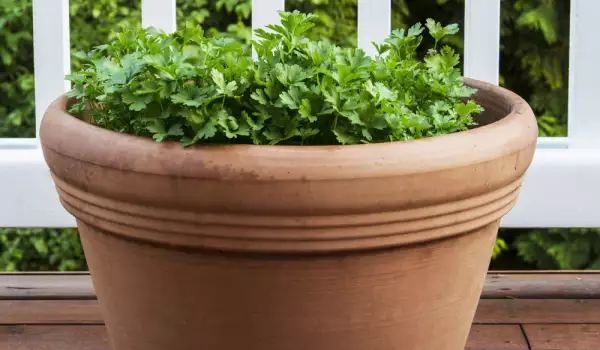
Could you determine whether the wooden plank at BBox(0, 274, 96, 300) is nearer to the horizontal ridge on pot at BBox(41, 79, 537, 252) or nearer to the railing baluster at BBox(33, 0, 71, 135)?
the railing baluster at BBox(33, 0, 71, 135)

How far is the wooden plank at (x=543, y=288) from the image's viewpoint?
203 cm

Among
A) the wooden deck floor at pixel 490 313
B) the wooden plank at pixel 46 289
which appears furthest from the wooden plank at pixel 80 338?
the wooden plank at pixel 46 289

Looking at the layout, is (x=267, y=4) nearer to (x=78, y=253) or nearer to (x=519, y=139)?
(x=519, y=139)

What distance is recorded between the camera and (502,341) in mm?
1825

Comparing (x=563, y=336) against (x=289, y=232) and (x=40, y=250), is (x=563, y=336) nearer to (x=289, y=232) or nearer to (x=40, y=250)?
(x=289, y=232)

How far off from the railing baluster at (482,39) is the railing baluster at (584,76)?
18cm

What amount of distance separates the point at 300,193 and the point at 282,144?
15 cm

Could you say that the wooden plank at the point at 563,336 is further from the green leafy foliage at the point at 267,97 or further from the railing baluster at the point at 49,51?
the railing baluster at the point at 49,51

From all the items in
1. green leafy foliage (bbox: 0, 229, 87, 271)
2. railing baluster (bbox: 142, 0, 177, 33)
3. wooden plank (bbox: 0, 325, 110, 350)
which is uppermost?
railing baluster (bbox: 142, 0, 177, 33)

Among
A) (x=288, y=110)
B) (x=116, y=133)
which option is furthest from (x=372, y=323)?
(x=116, y=133)

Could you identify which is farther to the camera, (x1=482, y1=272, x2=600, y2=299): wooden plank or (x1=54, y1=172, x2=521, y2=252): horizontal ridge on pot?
(x1=482, y1=272, x2=600, y2=299): wooden plank

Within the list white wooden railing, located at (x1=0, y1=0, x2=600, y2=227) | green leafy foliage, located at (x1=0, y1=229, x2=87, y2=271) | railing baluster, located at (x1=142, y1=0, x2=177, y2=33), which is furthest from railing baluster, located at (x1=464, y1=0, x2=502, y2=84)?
green leafy foliage, located at (x1=0, y1=229, x2=87, y2=271)

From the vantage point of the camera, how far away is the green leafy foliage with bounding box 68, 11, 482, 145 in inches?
45.8

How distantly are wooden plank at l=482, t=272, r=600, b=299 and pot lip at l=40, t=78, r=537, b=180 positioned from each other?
0.86m
